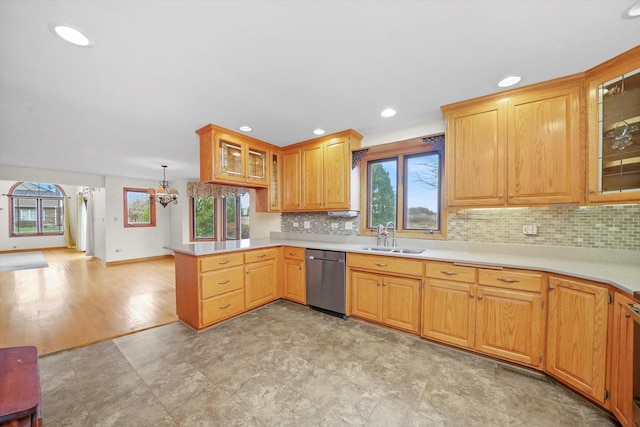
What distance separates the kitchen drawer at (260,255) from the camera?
3.03 metres

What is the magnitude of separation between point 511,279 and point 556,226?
0.79 metres

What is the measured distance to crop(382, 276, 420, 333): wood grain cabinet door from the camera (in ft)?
8.01

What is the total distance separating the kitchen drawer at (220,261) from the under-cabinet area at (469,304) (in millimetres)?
11

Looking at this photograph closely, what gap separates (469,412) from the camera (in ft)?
5.08

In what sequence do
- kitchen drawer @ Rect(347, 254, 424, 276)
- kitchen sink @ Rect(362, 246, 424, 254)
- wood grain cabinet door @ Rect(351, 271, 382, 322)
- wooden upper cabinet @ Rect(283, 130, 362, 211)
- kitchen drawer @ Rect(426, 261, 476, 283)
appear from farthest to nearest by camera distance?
wooden upper cabinet @ Rect(283, 130, 362, 211) → kitchen sink @ Rect(362, 246, 424, 254) → wood grain cabinet door @ Rect(351, 271, 382, 322) → kitchen drawer @ Rect(347, 254, 424, 276) → kitchen drawer @ Rect(426, 261, 476, 283)

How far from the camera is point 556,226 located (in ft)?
7.27

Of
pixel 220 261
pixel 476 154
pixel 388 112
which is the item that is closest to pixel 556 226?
pixel 476 154

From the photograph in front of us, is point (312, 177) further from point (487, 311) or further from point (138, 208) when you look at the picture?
point (138, 208)

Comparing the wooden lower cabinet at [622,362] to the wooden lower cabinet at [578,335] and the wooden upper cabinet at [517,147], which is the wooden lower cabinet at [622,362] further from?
the wooden upper cabinet at [517,147]

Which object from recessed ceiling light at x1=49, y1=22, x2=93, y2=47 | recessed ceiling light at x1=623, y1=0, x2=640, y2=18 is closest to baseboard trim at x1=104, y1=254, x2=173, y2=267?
recessed ceiling light at x1=49, y1=22, x2=93, y2=47

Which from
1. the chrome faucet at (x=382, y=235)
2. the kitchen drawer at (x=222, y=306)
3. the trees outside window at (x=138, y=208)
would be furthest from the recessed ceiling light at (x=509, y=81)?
the trees outside window at (x=138, y=208)

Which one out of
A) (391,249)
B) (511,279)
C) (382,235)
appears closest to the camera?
(511,279)

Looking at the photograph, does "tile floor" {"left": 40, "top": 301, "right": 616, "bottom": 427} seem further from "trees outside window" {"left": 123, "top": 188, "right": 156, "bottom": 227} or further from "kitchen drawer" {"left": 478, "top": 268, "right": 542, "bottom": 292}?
"trees outside window" {"left": 123, "top": 188, "right": 156, "bottom": 227}

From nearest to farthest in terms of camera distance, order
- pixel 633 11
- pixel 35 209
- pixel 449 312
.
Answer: pixel 633 11 → pixel 449 312 → pixel 35 209
